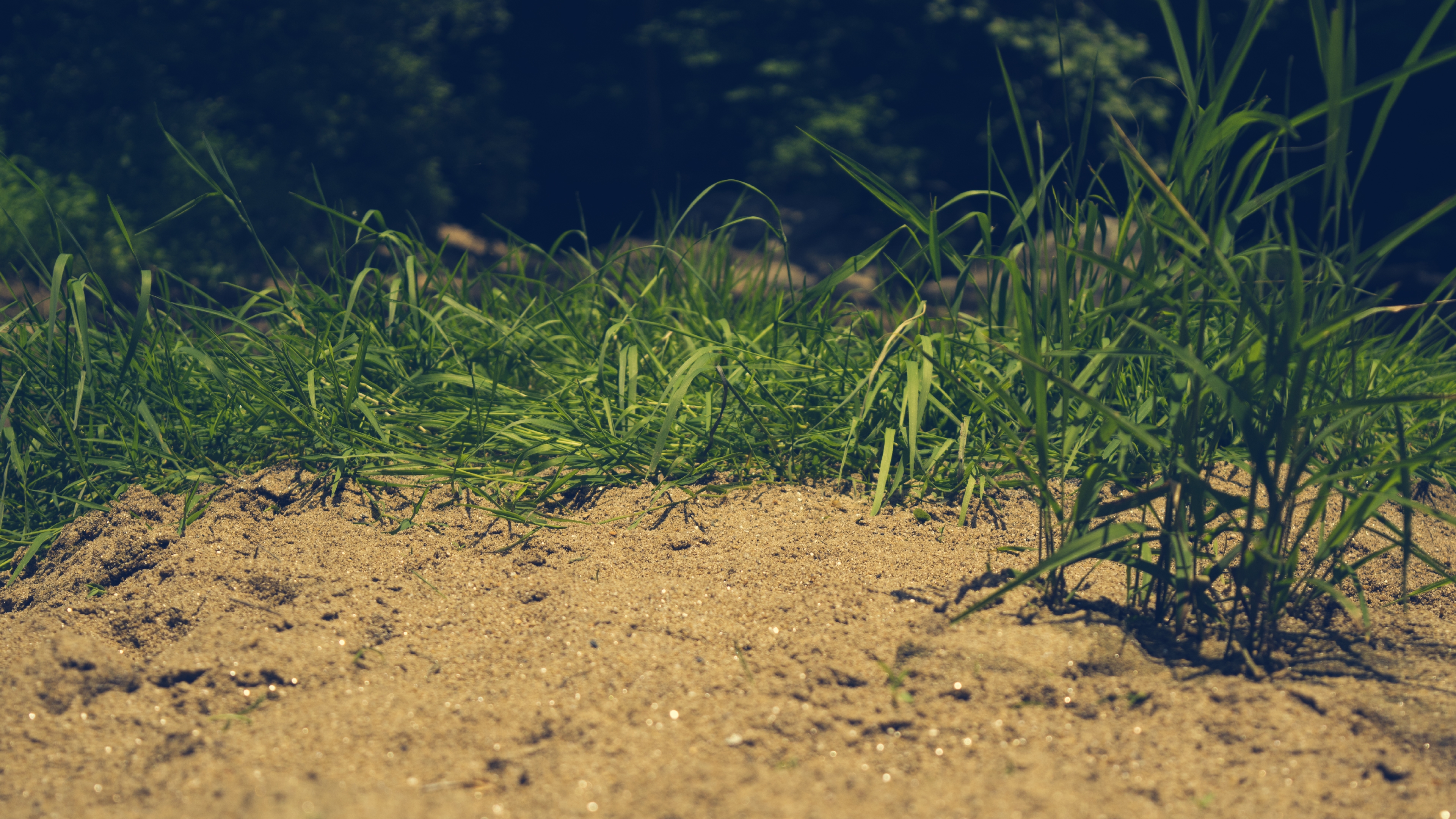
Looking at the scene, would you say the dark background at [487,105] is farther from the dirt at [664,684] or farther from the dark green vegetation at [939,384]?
the dirt at [664,684]

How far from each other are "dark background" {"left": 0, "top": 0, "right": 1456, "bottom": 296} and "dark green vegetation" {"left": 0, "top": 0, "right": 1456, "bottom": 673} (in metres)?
2.45

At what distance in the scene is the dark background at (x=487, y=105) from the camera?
5809 mm

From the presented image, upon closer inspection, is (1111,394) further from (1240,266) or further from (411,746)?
(411,746)

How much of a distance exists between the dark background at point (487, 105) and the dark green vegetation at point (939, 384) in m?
2.45

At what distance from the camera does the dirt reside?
1.19 m

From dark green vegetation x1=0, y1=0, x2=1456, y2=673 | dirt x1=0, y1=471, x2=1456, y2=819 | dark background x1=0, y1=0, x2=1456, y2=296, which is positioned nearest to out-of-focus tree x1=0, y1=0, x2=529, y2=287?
dark background x1=0, y1=0, x2=1456, y2=296

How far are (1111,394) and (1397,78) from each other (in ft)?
3.22

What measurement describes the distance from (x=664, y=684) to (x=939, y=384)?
1060mm

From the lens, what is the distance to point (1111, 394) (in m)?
2.04

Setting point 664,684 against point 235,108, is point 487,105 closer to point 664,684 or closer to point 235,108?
point 235,108

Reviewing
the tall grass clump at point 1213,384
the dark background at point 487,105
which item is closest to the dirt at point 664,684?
the tall grass clump at point 1213,384

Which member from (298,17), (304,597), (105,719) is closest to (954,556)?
(304,597)

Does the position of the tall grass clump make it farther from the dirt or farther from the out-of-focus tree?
the out-of-focus tree

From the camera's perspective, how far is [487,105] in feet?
25.2
